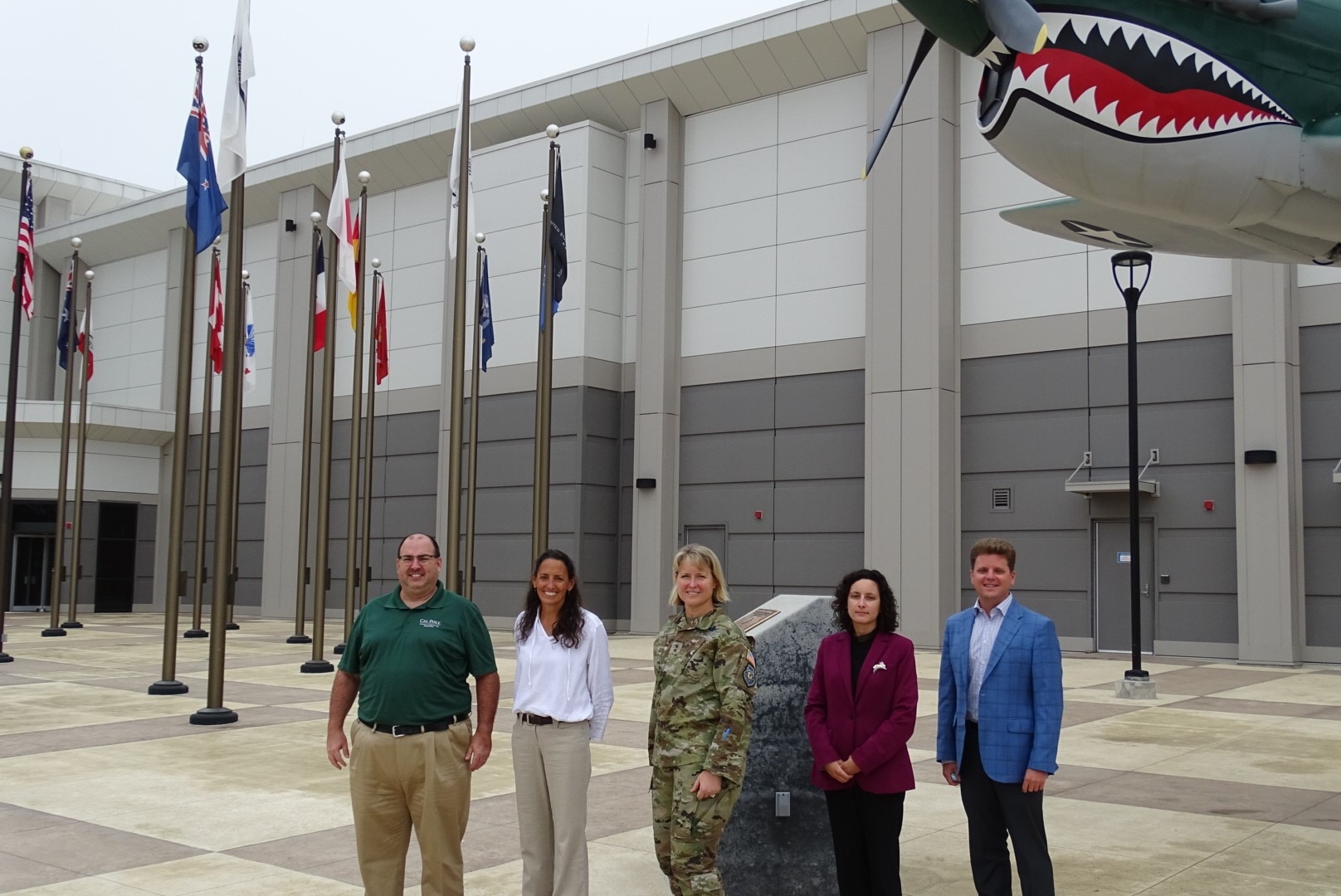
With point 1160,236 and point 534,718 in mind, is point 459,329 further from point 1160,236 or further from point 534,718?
point 534,718

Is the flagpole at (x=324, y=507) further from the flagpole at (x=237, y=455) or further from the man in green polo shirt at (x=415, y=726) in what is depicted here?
the man in green polo shirt at (x=415, y=726)

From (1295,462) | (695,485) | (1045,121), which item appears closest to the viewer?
(1045,121)

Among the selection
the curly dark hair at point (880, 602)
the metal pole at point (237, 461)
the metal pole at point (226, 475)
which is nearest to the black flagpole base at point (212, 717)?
the metal pole at point (226, 475)

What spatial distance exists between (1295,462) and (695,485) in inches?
517

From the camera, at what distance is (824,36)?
2719 cm

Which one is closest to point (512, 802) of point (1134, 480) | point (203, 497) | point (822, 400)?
point (1134, 480)

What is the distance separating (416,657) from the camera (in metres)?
5.62

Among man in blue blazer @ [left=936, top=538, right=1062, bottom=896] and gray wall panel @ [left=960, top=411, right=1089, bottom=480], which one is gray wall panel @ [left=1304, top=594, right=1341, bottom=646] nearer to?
gray wall panel @ [left=960, top=411, right=1089, bottom=480]

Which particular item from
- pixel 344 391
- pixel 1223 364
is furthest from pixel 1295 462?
pixel 344 391

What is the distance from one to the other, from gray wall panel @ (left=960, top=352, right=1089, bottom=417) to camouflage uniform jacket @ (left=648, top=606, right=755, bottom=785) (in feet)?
68.4

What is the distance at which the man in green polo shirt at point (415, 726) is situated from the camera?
559 centimetres

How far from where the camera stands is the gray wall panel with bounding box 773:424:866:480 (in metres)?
27.2

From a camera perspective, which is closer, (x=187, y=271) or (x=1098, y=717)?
(x=1098, y=717)

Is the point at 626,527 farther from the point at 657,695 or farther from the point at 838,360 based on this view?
the point at 657,695
